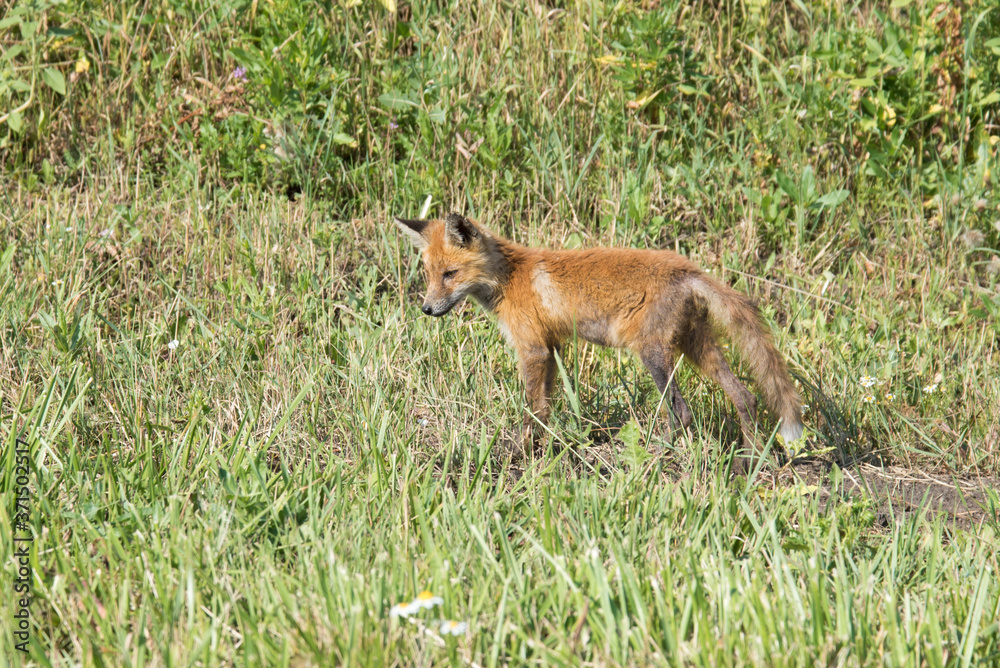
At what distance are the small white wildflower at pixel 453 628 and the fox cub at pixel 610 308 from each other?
5.44 ft

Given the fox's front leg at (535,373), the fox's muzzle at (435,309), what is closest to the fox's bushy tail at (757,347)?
the fox's front leg at (535,373)

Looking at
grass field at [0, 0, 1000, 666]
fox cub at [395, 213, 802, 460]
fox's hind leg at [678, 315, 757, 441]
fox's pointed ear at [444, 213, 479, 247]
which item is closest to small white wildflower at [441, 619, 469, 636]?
grass field at [0, 0, 1000, 666]

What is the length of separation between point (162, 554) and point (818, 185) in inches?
210

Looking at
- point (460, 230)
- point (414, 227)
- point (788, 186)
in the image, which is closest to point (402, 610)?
point (460, 230)

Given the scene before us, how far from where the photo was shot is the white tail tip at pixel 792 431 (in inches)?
181

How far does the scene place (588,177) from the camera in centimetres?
668

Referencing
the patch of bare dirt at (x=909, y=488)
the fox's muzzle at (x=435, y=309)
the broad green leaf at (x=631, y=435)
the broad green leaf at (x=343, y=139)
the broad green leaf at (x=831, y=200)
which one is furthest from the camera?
the broad green leaf at (x=343, y=139)

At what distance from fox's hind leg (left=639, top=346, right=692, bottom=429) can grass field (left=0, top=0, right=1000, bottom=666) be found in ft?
0.46

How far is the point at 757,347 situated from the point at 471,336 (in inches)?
68.7

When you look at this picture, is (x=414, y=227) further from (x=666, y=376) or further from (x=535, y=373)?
(x=666, y=376)

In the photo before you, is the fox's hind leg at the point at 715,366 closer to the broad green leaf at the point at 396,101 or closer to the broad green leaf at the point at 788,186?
the broad green leaf at the point at 788,186

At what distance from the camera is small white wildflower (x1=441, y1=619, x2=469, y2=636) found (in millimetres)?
2701

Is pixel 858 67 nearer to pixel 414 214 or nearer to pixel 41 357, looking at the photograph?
pixel 414 214

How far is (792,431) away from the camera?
15.1ft
